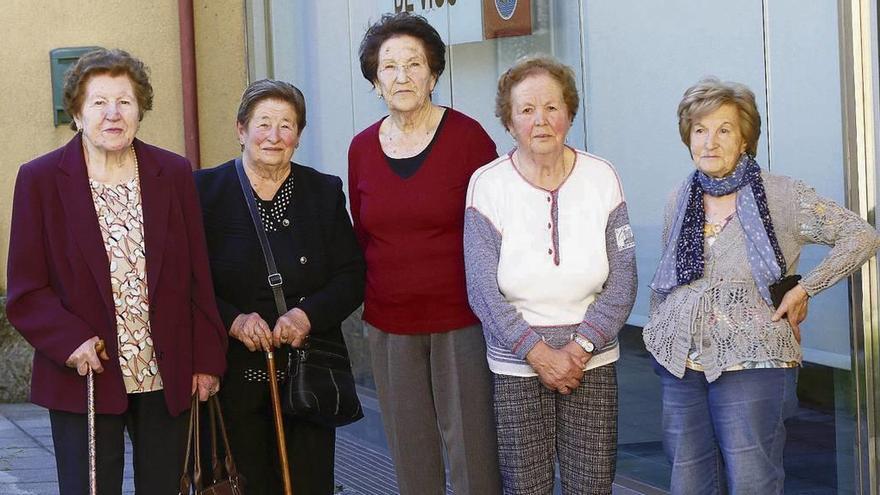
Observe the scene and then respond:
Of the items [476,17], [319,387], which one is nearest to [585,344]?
[319,387]

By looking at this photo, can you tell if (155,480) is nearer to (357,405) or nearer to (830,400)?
(357,405)

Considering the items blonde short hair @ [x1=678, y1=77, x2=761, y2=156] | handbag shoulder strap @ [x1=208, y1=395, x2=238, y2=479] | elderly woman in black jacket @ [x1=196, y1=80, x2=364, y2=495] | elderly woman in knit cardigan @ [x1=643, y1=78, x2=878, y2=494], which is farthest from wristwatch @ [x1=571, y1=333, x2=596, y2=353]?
handbag shoulder strap @ [x1=208, y1=395, x2=238, y2=479]

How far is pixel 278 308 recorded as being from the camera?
4621mm

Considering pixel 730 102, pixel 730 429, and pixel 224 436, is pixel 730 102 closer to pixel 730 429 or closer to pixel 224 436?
pixel 730 429

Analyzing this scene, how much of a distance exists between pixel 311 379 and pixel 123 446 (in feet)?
2.28

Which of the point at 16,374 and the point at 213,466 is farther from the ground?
the point at 213,466

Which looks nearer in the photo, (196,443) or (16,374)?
(196,443)

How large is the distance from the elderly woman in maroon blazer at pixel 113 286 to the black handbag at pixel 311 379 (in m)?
0.28

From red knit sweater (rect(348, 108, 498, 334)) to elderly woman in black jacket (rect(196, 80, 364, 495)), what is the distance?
0.84 feet

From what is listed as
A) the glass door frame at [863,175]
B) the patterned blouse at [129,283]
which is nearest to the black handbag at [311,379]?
the patterned blouse at [129,283]

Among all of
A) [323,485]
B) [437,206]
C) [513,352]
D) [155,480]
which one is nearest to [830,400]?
[513,352]

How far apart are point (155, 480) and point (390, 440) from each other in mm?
815

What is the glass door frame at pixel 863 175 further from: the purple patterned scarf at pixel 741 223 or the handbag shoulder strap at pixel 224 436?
the handbag shoulder strap at pixel 224 436

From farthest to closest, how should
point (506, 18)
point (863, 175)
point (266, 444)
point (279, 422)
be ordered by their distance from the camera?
point (506, 18)
point (266, 444)
point (279, 422)
point (863, 175)
